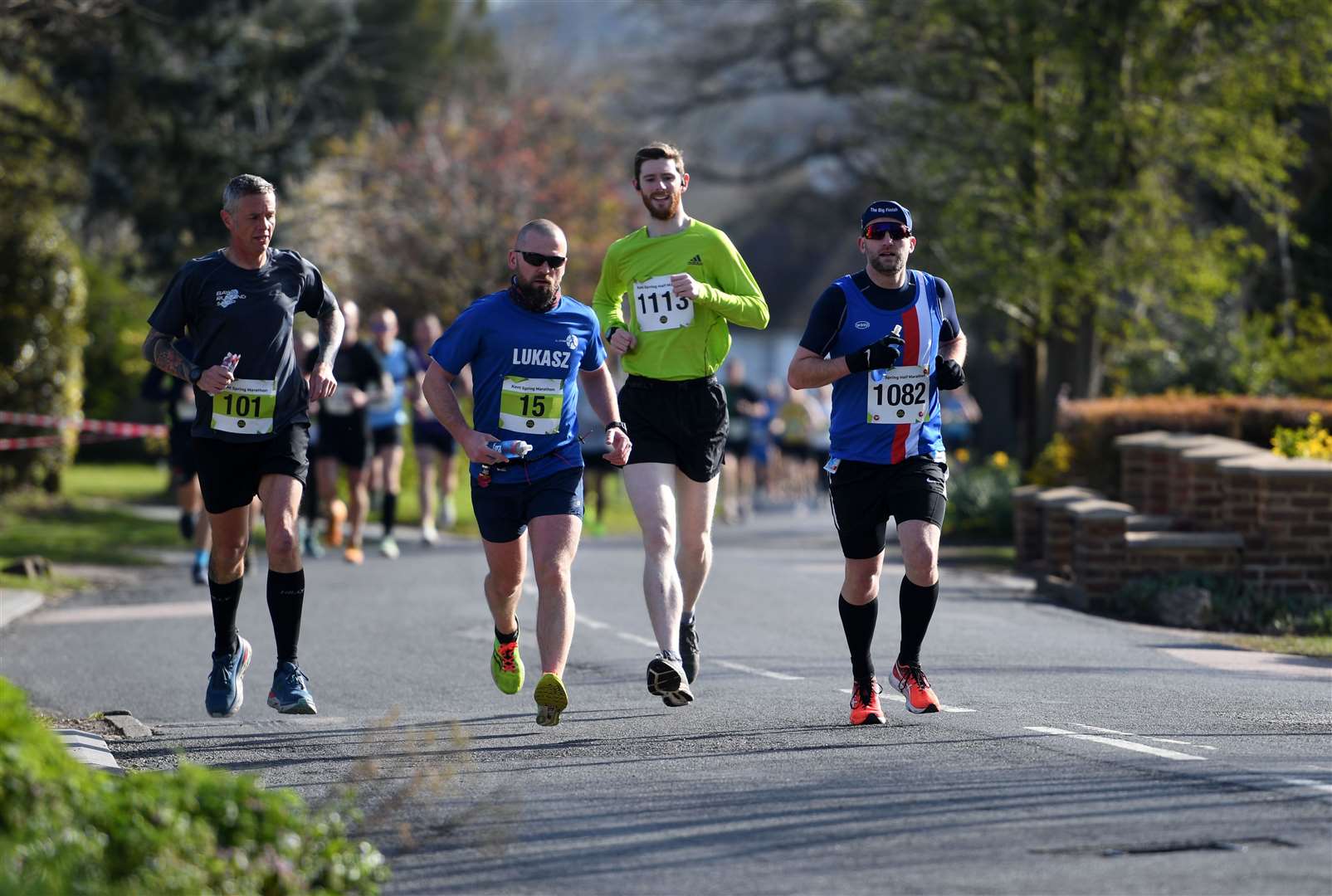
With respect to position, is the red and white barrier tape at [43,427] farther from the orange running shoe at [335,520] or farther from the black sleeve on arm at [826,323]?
the black sleeve on arm at [826,323]

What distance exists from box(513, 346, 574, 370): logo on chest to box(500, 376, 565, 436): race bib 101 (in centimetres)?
6

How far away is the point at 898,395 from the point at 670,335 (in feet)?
3.62

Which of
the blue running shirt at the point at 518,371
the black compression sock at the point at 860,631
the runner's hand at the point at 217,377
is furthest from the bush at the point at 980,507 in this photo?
the runner's hand at the point at 217,377

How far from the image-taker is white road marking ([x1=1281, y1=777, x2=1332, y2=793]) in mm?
6547

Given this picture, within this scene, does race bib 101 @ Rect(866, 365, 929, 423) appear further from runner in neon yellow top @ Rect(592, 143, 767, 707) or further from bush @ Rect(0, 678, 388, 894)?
bush @ Rect(0, 678, 388, 894)

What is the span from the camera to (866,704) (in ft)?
27.2

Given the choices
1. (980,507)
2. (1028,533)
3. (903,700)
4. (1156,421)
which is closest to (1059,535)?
(1156,421)

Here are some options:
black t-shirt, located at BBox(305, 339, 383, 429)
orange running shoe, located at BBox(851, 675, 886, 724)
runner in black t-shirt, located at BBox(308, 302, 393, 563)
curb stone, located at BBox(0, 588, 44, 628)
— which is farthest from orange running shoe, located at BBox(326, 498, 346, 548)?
orange running shoe, located at BBox(851, 675, 886, 724)

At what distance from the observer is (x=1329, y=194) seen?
27.1 metres

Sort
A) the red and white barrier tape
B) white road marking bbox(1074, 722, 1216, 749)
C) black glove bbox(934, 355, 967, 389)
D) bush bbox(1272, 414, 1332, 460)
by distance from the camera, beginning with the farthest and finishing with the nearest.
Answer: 1. the red and white barrier tape
2. bush bbox(1272, 414, 1332, 460)
3. black glove bbox(934, 355, 967, 389)
4. white road marking bbox(1074, 722, 1216, 749)

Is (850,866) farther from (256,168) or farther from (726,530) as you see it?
(256,168)

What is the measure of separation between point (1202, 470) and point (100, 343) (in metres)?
24.0

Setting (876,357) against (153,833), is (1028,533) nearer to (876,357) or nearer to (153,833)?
(876,357)

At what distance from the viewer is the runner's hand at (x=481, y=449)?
812cm
